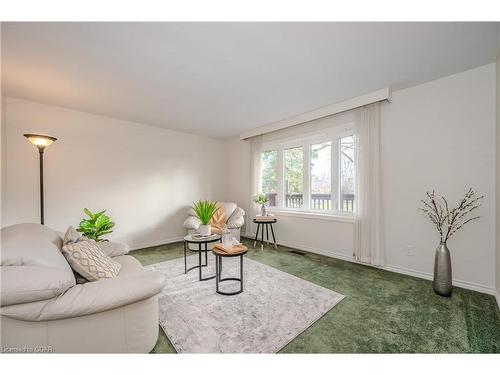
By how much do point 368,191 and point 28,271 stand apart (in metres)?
3.61

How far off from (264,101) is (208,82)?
99 centimetres

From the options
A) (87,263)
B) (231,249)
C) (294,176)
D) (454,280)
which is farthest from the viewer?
(294,176)

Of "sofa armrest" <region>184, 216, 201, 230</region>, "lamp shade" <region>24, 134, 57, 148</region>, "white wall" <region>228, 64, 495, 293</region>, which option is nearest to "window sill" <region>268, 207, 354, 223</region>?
"white wall" <region>228, 64, 495, 293</region>

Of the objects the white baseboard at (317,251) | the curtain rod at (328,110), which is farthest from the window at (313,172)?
the white baseboard at (317,251)

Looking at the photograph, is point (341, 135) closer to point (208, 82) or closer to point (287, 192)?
point (287, 192)

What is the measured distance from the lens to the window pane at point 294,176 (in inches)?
168

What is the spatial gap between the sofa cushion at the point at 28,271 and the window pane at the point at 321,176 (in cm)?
361

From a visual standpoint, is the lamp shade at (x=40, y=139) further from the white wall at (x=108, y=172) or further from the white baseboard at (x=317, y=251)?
the white baseboard at (x=317, y=251)

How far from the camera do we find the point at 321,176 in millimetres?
3916

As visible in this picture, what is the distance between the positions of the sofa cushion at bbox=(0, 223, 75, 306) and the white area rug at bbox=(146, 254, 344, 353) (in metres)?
0.90

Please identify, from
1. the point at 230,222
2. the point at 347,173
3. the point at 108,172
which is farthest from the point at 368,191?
the point at 108,172

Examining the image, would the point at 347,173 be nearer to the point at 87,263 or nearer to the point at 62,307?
the point at 87,263

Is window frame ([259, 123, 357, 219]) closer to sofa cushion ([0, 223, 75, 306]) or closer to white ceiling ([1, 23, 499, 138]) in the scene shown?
white ceiling ([1, 23, 499, 138])

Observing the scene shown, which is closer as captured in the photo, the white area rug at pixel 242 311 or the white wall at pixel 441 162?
the white area rug at pixel 242 311
